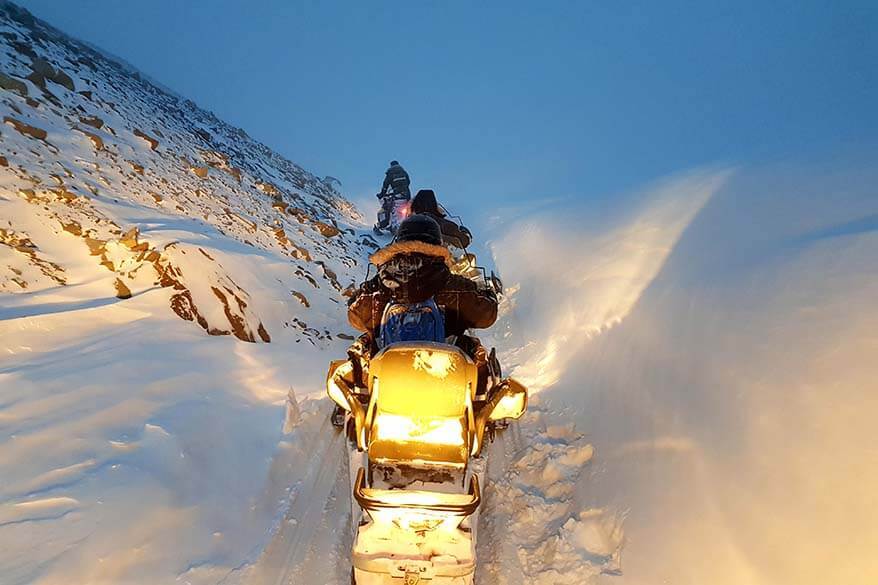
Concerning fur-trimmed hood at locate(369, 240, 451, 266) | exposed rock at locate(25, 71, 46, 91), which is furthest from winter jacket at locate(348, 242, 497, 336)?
exposed rock at locate(25, 71, 46, 91)

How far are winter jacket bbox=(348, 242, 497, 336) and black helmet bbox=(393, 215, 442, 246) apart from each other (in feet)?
0.50

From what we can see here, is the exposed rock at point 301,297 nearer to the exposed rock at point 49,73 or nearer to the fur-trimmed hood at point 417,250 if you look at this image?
the fur-trimmed hood at point 417,250

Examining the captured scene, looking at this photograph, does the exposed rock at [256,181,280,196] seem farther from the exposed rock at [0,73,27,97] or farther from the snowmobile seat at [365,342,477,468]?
the snowmobile seat at [365,342,477,468]

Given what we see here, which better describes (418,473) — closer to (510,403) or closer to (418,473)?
(418,473)

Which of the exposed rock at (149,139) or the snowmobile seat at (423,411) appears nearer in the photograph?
the snowmobile seat at (423,411)

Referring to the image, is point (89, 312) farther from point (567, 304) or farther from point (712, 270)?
point (712, 270)

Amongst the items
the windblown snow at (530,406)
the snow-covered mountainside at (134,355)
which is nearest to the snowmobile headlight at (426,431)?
the windblown snow at (530,406)

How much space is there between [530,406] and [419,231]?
2.46 m

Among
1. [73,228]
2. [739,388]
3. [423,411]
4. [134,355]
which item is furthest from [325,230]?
[423,411]

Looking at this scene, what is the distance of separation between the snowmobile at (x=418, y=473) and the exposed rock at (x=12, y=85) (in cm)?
1269

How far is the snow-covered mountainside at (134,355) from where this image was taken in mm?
2979

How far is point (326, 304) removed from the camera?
28.3 ft

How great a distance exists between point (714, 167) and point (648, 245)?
12.4 feet

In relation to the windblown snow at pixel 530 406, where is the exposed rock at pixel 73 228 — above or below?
above
